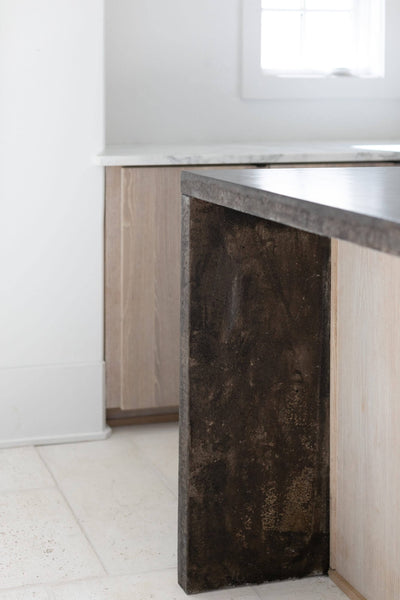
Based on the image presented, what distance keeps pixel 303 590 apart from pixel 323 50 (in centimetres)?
254

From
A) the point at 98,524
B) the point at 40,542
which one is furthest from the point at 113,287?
the point at 40,542

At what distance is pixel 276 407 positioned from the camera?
2232mm

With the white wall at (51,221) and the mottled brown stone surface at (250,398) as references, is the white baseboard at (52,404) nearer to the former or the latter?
the white wall at (51,221)

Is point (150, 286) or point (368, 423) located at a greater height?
point (150, 286)

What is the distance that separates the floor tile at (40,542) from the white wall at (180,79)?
62.8 inches

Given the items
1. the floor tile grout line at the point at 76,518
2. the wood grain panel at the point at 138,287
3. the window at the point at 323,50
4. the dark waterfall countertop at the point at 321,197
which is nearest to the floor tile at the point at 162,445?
the wood grain panel at the point at 138,287

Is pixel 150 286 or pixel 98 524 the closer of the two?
pixel 98 524

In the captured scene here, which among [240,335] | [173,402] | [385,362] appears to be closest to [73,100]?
[173,402]

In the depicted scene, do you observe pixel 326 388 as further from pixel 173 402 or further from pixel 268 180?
pixel 173 402

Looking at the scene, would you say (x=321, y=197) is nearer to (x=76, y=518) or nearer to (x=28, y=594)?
(x=28, y=594)

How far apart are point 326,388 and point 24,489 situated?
3.40 feet

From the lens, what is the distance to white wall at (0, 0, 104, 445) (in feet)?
10.2

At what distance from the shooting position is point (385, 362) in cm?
198

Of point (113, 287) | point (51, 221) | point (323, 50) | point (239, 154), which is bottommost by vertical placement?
point (113, 287)
